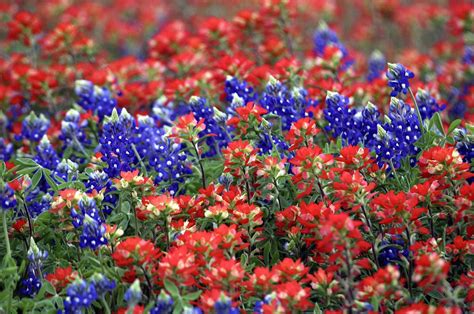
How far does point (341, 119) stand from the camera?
145 inches

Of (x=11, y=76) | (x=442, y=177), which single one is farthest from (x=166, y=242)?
(x=11, y=76)

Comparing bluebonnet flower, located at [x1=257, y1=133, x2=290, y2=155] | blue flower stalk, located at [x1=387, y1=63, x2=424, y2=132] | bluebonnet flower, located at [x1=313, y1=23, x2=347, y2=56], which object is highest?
blue flower stalk, located at [x1=387, y1=63, x2=424, y2=132]

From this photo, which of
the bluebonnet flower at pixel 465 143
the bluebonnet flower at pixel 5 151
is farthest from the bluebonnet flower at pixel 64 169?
the bluebonnet flower at pixel 465 143

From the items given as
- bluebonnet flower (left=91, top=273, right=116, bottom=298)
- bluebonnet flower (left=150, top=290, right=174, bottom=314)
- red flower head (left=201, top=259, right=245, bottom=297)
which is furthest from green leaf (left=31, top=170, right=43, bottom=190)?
red flower head (left=201, top=259, right=245, bottom=297)

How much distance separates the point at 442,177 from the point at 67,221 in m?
1.79

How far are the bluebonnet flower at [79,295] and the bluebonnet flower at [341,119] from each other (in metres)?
1.71

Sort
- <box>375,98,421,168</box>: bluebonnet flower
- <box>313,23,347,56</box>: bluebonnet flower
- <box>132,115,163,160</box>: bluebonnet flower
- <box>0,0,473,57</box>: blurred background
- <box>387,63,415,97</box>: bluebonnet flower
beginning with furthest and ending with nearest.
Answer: <box>0,0,473,57</box>: blurred background, <box>313,23,347,56</box>: bluebonnet flower, <box>132,115,163,160</box>: bluebonnet flower, <box>387,63,415,97</box>: bluebonnet flower, <box>375,98,421,168</box>: bluebonnet flower

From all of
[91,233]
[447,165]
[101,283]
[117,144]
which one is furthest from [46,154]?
[447,165]

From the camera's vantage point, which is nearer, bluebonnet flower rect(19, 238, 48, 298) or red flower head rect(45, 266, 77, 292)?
red flower head rect(45, 266, 77, 292)

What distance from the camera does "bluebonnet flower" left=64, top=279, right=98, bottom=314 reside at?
8.72ft

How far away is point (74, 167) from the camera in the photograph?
3561 mm

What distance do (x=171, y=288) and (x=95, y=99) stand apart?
80.8 inches

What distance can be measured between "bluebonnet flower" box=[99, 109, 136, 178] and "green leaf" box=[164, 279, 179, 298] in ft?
2.98

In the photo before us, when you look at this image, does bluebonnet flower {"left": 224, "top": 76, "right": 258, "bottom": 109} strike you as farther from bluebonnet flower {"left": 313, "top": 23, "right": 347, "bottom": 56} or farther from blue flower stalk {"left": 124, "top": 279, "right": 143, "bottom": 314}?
blue flower stalk {"left": 124, "top": 279, "right": 143, "bottom": 314}
